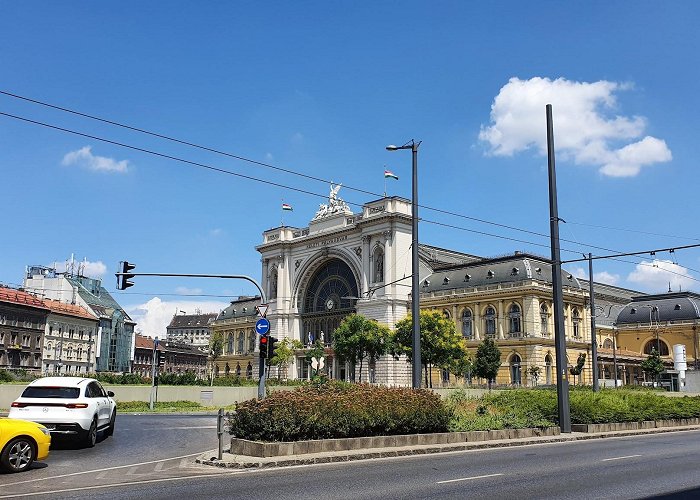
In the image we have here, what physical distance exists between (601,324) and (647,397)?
62.1m

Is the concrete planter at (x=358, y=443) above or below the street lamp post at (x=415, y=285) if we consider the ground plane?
below

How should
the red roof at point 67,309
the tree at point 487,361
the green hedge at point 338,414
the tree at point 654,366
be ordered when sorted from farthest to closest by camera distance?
1. the red roof at point 67,309
2. the tree at point 654,366
3. the tree at point 487,361
4. the green hedge at point 338,414

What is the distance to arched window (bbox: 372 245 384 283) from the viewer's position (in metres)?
85.2

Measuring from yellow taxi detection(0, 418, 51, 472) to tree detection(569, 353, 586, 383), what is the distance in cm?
6483

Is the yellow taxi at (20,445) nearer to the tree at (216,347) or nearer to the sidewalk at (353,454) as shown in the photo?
the sidewalk at (353,454)

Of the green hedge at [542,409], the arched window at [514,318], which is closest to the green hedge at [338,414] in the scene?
the green hedge at [542,409]

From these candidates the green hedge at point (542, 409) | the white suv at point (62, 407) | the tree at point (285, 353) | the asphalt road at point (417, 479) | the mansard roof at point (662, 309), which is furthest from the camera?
the tree at point (285, 353)

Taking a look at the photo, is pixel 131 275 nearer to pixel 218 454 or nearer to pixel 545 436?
pixel 218 454

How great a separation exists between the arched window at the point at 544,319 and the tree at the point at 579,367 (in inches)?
174

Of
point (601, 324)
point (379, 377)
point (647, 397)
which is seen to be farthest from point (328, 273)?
point (647, 397)

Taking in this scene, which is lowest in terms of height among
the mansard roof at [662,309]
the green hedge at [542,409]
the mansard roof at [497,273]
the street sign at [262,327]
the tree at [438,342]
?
the green hedge at [542,409]

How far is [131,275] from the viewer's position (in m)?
28.7

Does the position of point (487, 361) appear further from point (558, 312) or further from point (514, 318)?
point (558, 312)

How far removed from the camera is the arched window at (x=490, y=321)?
256ft
